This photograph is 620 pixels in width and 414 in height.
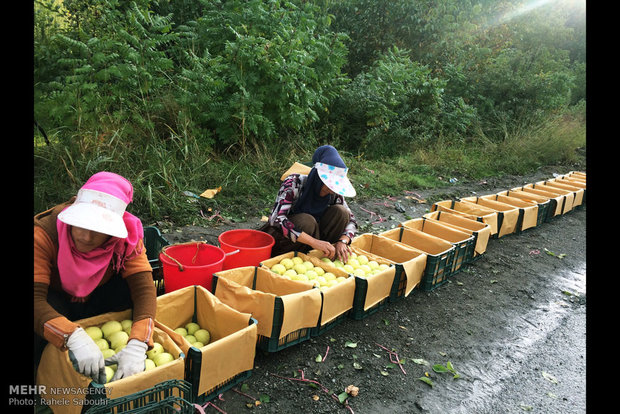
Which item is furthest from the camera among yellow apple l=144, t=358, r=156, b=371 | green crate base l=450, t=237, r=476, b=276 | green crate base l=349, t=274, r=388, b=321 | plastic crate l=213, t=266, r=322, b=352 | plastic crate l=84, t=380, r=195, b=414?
green crate base l=450, t=237, r=476, b=276

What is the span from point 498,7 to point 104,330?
63.8 ft

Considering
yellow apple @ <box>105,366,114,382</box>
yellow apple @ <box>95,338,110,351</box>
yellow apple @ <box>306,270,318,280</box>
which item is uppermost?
yellow apple @ <box>306,270,318,280</box>

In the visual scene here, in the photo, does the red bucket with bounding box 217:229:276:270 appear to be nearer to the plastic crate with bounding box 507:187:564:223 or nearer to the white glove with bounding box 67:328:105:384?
the white glove with bounding box 67:328:105:384

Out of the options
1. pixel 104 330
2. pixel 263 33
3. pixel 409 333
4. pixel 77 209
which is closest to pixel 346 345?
pixel 409 333

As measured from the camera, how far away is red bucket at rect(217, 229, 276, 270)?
3486 mm

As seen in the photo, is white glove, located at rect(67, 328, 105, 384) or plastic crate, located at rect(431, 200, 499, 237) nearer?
white glove, located at rect(67, 328, 105, 384)

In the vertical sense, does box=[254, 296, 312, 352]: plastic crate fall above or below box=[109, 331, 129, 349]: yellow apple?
below

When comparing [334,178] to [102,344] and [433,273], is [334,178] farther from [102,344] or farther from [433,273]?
[102,344]

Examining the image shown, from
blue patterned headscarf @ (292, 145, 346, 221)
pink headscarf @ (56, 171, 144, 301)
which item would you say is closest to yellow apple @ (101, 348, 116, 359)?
pink headscarf @ (56, 171, 144, 301)

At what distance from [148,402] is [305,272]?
1.80m

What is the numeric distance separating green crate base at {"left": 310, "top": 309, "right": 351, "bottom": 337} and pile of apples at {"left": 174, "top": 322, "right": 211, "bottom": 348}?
837 mm

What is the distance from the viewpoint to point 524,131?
42.9 ft

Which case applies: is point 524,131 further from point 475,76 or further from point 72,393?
point 72,393

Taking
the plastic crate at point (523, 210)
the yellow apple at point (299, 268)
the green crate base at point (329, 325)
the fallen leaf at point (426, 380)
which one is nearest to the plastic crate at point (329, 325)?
the green crate base at point (329, 325)
